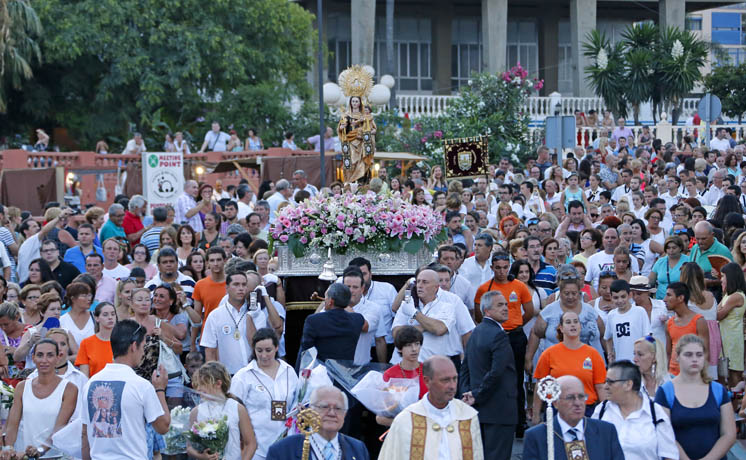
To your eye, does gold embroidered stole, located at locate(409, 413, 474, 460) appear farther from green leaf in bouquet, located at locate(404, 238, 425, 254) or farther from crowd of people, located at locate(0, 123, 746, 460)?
green leaf in bouquet, located at locate(404, 238, 425, 254)

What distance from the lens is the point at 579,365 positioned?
939 cm

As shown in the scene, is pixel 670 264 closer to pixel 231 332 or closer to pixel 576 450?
pixel 231 332

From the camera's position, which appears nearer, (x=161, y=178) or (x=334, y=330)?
(x=334, y=330)

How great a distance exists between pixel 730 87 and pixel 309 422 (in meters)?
34.8

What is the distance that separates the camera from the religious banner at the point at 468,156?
67.7ft

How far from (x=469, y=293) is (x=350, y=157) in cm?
553

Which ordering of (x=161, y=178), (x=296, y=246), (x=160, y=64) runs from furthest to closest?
(x=160, y=64) < (x=161, y=178) < (x=296, y=246)

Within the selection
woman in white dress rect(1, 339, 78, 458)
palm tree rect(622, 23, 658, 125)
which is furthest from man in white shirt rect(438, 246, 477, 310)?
palm tree rect(622, 23, 658, 125)

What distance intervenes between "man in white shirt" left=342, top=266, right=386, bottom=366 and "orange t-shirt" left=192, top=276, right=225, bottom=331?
1672mm

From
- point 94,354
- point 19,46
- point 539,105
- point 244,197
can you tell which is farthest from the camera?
point 539,105

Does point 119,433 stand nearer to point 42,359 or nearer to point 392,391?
point 42,359

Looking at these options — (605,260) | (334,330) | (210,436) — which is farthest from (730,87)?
(210,436)

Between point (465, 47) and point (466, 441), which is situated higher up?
point (465, 47)

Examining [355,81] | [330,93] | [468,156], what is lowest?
[468,156]
